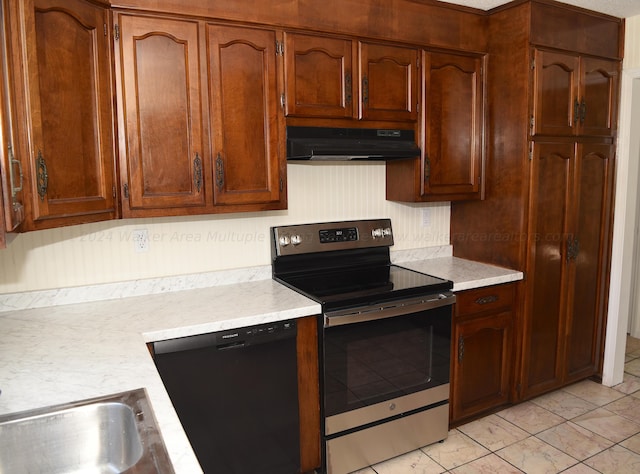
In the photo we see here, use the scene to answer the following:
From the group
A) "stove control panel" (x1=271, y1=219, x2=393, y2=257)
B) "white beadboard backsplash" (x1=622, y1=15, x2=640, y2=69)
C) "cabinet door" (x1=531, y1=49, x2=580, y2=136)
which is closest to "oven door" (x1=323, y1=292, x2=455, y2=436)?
"stove control panel" (x1=271, y1=219, x2=393, y2=257)

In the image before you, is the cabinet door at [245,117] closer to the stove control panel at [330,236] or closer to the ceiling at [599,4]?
the stove control panel at [330,236]

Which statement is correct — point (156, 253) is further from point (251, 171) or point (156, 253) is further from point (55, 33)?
point (55, 33)

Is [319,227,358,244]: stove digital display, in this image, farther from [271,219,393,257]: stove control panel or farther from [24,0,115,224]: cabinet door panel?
[24,0,115,224]: cabinet door panel

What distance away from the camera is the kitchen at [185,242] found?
215cm

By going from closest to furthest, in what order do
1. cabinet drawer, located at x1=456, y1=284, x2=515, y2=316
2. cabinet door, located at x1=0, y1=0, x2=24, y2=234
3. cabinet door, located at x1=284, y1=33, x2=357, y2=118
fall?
cabinet door, located at x1=0, y1=0, x2=24, y2=234 < cabinet door, located at x1=284, y1=33, x2=357, y2=118 < cabinet drawer, located at x1=456, y1=284, x2=515, y2=316

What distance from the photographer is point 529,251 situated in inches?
109

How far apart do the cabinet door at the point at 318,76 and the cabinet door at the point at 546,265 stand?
3.80 feet

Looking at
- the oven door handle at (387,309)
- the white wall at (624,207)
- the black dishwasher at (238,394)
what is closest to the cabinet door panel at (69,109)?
the black dishwasher at (238,394)

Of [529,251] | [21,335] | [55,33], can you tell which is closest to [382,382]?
[529,251]

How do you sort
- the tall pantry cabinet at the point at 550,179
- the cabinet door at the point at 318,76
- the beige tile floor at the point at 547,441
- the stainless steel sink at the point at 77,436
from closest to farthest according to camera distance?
1. the stainless steel sink at the point at 77,436
2. the cabinet door at the point at 318,76
3. the beige tile floor at the point at 547,441
4. the tall pantry cabinet at the point at 550,179

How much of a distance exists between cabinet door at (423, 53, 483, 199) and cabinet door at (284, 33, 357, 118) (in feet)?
1.66

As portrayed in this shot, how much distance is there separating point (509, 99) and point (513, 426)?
1.87 meters

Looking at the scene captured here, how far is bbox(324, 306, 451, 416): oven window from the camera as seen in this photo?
2.20 metres

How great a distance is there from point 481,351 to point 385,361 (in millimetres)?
713
